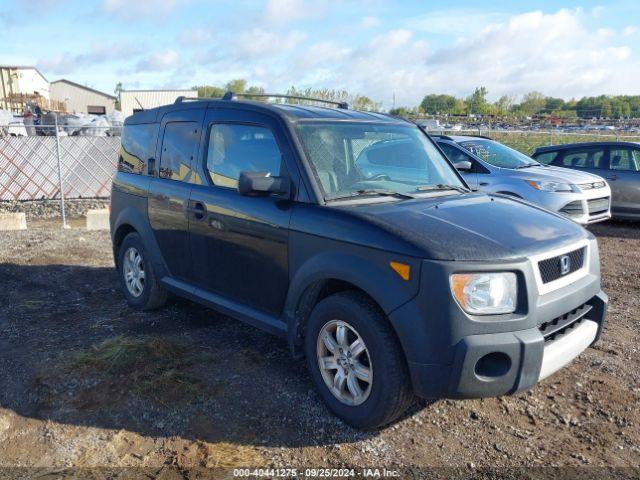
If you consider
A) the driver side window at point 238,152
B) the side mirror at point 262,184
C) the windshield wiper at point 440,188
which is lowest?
the windshield wiper at point 440,188

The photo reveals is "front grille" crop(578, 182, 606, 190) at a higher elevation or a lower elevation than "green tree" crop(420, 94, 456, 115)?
Answer: lower

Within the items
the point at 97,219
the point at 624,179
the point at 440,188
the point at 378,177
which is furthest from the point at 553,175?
the point at 97,219

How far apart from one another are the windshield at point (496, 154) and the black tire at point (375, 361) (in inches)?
267

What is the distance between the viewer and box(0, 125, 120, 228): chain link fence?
559 inches

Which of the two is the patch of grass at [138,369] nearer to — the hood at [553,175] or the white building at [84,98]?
the hood at [553,175]

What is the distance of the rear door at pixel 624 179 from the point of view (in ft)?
33.4

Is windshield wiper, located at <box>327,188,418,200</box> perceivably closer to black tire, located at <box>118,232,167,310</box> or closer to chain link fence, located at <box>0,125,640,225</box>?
black tire, located at <box>118,232,167,310</box>

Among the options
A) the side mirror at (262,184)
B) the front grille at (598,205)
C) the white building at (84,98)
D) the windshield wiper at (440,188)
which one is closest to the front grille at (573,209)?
the front grille at (598,205)

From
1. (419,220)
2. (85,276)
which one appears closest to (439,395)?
(419,220)

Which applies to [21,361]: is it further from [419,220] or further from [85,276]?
[419,220]

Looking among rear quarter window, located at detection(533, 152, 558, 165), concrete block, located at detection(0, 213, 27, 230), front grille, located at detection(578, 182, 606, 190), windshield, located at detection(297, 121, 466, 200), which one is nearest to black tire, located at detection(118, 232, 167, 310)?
windshield, located at detection(297, 121, 466, 200)

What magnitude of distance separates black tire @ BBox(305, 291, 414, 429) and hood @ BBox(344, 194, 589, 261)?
48 centimetres

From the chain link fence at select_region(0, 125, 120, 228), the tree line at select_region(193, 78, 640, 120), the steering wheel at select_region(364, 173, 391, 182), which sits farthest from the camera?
the tree line at select_region(193, 78, 640, 120)

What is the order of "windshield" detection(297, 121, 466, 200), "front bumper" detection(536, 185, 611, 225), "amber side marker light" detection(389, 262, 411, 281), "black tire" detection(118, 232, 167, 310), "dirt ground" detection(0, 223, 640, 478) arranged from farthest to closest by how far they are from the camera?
1. "front bumper" detection(536, 185, 611, 225)
2. "black tire" detection(118, 232, 167, 310)
3. "windshield" detection(297, 121, 466, 200)
4. "dirt ground" detection(0, 223, 640, 478)
5. "amber side marker light" detection(389, 262, 411, 281)
